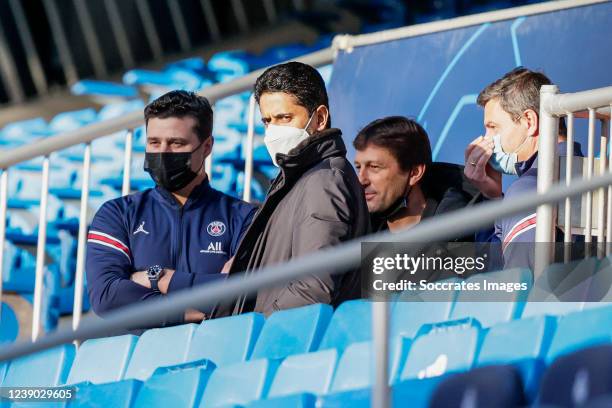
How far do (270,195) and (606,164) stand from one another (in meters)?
1.07

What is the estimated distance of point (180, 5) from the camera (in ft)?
52.3

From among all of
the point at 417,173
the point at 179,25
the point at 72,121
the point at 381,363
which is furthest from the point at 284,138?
the point at 179,25

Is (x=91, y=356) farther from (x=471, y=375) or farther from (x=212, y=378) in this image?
(x=471, y=375)

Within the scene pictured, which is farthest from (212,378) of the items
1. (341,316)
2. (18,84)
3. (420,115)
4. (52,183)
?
(18,84)

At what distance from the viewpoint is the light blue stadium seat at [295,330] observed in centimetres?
389

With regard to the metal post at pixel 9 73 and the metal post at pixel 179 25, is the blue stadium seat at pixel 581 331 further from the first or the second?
the metal post at pixel 179 25

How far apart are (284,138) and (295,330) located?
77cm

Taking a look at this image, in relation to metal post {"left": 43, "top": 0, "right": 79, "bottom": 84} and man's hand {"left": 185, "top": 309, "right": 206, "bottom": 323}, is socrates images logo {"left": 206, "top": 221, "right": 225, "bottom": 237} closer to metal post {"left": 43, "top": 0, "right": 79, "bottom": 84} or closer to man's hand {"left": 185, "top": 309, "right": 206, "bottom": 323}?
man's hand {"left": 185, "top": 309, "right": 206, "bottom": 323}

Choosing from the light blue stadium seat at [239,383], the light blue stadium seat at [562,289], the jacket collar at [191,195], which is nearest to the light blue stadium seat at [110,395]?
the light blue stadium seat at [239,383]

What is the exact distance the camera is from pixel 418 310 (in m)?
3.83

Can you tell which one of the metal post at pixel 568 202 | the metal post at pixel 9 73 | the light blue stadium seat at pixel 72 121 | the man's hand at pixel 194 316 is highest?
the metal post at pixel 9 73

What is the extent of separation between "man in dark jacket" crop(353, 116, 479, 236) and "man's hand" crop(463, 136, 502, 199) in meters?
0.04

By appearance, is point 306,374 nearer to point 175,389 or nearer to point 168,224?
point 175,389

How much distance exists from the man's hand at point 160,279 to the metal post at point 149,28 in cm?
1091
